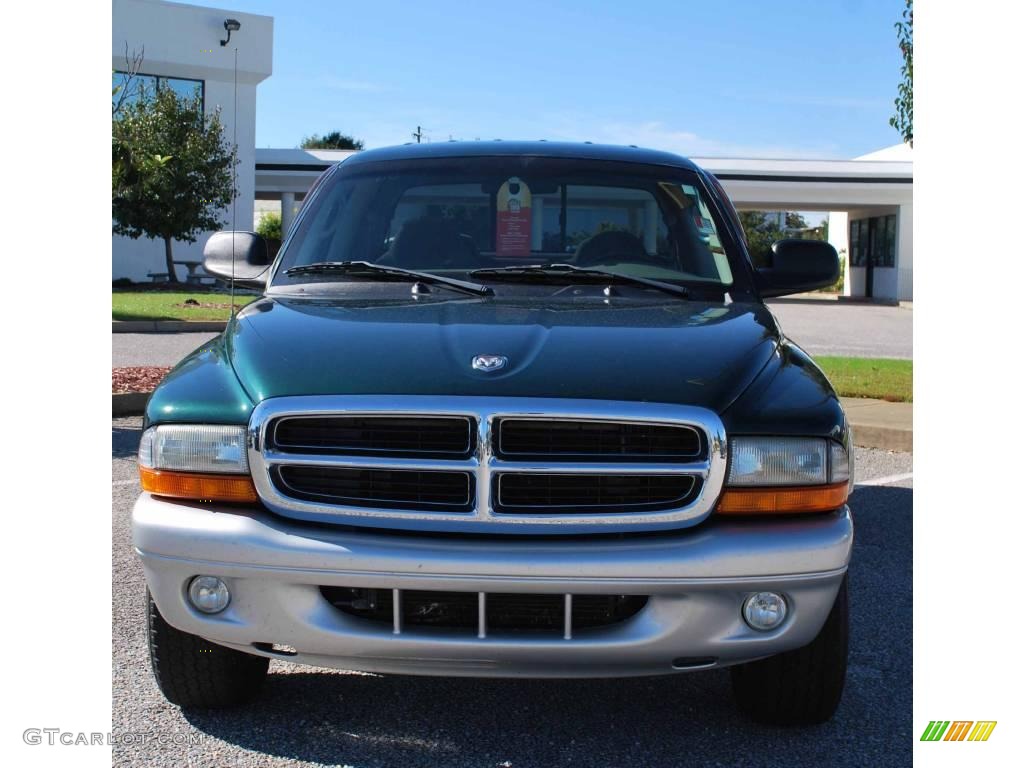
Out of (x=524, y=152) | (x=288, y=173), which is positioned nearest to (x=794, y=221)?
(x=288, y=173)

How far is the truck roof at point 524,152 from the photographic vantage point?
4578mm

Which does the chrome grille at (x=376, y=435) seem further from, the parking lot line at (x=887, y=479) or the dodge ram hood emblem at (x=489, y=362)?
the parking lot line at (x=887, y=479)

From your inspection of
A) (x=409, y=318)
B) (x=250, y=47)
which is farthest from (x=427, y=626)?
(x=250, y=47)

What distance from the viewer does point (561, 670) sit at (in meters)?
2.91

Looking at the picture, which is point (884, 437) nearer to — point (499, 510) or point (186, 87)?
point (499, 510)

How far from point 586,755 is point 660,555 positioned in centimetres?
70

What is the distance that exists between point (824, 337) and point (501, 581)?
1782cm

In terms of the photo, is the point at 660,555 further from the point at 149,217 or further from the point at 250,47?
the point at 250,47

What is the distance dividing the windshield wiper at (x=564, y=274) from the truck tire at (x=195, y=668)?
1.47 metres

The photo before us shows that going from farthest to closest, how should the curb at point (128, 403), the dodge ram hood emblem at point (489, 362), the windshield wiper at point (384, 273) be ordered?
the curb at point (128, 403) < the windshield wiper at point (384, 273) < the dodge ram hood emblem at point (489, 362)

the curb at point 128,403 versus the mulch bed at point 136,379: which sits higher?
the mulch bed at point 136,379

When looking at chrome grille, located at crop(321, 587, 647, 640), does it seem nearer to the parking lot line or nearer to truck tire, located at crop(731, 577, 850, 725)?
truck tire, located at crop(731, 577, 850, 725)

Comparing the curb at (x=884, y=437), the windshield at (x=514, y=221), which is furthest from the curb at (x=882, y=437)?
the windshield at (x=514, y=221)
